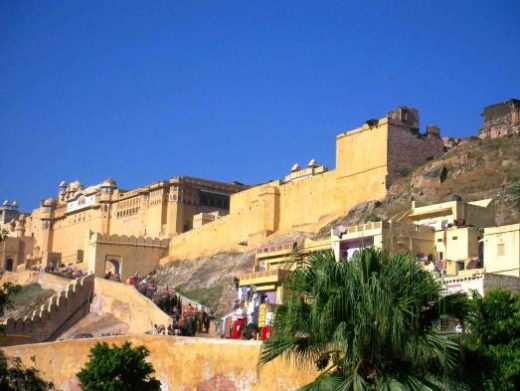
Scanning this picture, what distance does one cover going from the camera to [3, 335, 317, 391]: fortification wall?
19.4 metres

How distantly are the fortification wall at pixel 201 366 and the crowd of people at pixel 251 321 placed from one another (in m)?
0.72

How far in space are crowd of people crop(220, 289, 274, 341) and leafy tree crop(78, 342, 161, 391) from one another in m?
2.51

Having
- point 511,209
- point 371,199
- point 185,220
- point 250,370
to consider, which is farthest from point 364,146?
point 250,370

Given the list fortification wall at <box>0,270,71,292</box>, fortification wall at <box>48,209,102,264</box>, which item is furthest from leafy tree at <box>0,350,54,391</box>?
fortification wall at <box>48,209,102,264</box>

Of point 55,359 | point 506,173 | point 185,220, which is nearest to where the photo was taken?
point 55,359

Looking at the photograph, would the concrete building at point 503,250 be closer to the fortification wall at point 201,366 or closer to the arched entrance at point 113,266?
the fortification wall at point 201,366

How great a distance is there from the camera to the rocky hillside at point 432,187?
4428cm

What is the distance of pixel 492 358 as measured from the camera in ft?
52.1

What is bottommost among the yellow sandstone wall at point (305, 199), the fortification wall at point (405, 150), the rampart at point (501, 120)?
the yellow sandstone wall at point (305, 199)

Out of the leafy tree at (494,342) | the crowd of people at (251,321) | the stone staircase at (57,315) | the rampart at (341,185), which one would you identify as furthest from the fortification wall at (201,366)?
the rampart at (341,185)

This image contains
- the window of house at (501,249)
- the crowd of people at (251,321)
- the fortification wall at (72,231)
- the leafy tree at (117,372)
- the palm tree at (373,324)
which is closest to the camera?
the palm tree at (373,324)

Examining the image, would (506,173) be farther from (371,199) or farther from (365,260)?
(365,260)

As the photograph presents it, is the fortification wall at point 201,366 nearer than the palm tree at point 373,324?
No

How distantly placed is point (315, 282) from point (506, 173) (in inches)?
1259
